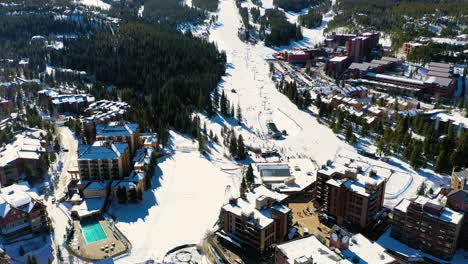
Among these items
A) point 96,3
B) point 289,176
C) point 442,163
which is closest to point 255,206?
point 289,176

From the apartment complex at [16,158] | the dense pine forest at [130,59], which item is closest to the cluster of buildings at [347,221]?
the dense pine forest at [130,59]

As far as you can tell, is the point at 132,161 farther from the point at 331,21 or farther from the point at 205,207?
the point at 331,21

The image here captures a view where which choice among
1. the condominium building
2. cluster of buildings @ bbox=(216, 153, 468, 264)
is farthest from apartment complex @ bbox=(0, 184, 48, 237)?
cluster of buildings @ bbox=(216, 153, 468, 264)

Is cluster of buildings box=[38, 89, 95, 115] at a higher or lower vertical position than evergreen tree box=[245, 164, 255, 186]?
higher

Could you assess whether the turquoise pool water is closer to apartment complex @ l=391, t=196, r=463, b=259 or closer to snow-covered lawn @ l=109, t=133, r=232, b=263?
snow-covered lawn @ l=109, t=133, r=232, b=263

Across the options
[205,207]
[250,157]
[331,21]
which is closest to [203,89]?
[250,157]

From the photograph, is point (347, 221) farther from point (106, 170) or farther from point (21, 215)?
point (21, 215)
